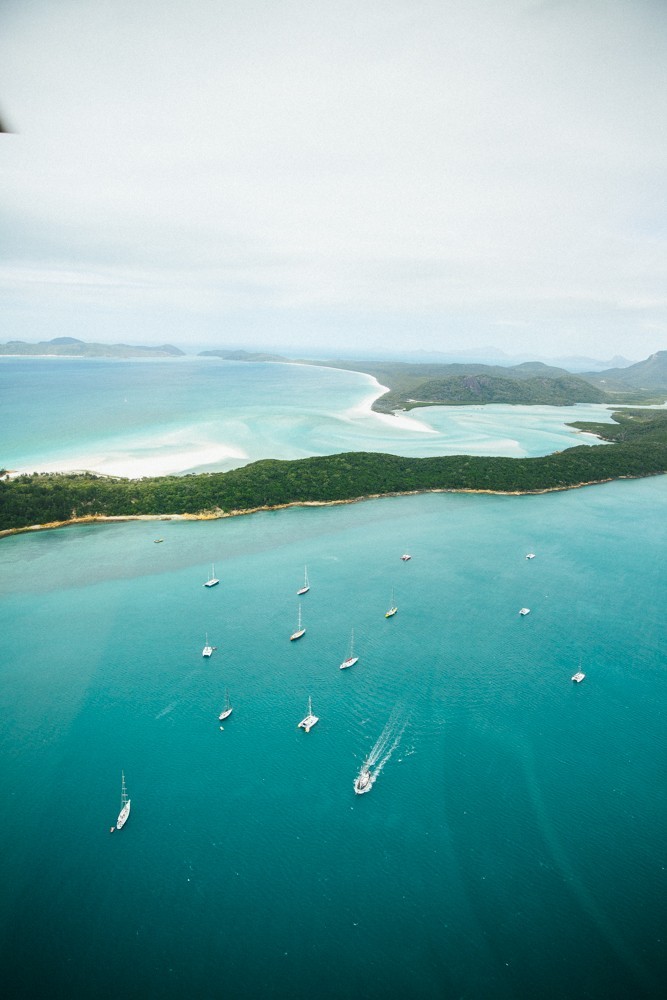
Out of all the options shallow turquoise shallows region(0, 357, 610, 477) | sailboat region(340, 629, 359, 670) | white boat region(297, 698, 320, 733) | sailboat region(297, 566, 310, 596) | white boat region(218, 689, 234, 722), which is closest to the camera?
white boat region(297, 698, 320, 733)

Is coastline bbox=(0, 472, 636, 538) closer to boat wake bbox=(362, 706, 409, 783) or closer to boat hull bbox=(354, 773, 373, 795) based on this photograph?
boat wake bbox=(362, 706, 409, 783)

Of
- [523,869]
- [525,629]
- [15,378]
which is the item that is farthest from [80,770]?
[15,378]

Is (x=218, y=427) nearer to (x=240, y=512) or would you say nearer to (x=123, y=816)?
(x=240, y=512)

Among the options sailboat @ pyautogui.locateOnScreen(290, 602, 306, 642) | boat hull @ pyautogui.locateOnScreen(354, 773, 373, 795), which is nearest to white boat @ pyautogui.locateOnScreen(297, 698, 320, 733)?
boat hull @ pyautogui.locateOnScreen(354, 773, 373, 795)

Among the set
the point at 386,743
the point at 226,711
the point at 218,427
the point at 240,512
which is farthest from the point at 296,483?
the point at 218,427

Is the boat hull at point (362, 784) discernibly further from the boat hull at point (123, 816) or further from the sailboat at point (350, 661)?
the boat hull at point (123, 816)

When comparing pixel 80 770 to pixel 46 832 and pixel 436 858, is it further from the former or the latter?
pixel 436 858

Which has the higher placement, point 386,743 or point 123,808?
point 386,743
